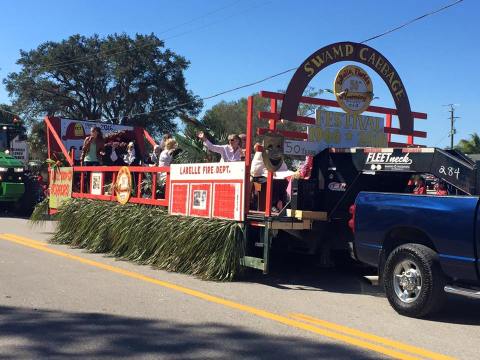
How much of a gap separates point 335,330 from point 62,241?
7.58 meters

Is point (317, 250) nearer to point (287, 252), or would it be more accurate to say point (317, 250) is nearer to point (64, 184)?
point (287, 252)

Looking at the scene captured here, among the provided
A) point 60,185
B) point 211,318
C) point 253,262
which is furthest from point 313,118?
point 60,185

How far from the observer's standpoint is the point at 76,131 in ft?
47.9

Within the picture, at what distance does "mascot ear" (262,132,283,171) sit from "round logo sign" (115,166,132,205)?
11.6ft

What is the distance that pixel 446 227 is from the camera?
5.87m

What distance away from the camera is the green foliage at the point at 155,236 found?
317 inches

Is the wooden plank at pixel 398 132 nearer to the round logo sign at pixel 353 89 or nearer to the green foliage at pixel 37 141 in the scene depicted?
the round logo sign at pixel 353 89

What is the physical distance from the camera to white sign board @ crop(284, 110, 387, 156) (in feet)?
26.1

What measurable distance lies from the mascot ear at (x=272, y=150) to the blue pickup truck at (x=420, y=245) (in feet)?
4.38

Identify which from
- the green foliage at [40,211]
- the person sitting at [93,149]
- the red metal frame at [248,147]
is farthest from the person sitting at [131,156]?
the green foliage at [40,211]

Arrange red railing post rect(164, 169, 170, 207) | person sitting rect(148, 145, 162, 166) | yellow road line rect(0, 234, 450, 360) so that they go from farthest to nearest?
person sitting rect(148, 145, 162, 166), red railing post rect(164, 169, 170, 207), yellow road line rect(0, 234, 450, 360)

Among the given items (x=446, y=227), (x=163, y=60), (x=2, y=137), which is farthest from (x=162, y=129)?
(x=446, y=227)

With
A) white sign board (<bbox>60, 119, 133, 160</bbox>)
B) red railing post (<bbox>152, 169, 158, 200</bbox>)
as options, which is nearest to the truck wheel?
red railing post (<bbox>152, 169, 158, 200</bbox>)

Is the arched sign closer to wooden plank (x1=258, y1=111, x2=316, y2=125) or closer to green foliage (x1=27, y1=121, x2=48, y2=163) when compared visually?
wooden plank (x1=258, y1=111, x2=316, y2=125)
